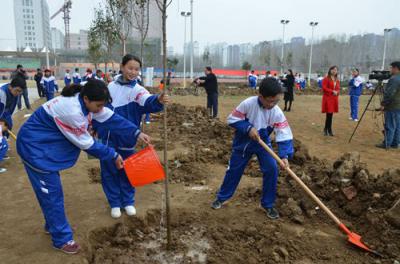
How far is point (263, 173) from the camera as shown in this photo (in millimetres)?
3871

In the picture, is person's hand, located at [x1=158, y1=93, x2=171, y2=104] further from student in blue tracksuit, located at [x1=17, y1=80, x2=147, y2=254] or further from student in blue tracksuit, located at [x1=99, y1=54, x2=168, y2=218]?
student in blue tracksuit, located at [x1=17, y1=80, x2=147, y2=254]

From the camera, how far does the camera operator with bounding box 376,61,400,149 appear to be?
7.15 meters

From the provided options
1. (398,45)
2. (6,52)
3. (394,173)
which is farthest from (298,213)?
(398,45)

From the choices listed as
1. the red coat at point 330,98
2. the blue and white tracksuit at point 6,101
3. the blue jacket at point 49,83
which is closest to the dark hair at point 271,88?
→ the blue and white tracksuit at point 6,101

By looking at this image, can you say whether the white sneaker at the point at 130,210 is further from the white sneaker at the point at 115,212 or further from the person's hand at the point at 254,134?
the person's hand at the point at 254,134

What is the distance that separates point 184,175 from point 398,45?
3159 inches

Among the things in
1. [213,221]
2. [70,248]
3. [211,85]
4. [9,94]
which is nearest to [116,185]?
[70,248]

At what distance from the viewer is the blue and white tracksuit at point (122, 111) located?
3.67m

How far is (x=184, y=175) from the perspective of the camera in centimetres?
540

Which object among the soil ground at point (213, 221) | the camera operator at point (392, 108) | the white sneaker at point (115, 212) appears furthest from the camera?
the camera operator at point (392, 108)

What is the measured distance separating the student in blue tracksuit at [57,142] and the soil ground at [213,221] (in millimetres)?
379

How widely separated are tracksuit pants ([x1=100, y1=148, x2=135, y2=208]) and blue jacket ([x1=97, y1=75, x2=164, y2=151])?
5.9 inches

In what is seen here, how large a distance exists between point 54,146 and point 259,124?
209 centimetres

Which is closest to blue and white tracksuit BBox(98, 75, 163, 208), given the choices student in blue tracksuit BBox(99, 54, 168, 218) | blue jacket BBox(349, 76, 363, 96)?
student in blue tracksuit BBox(99, 54, 168, 218)
